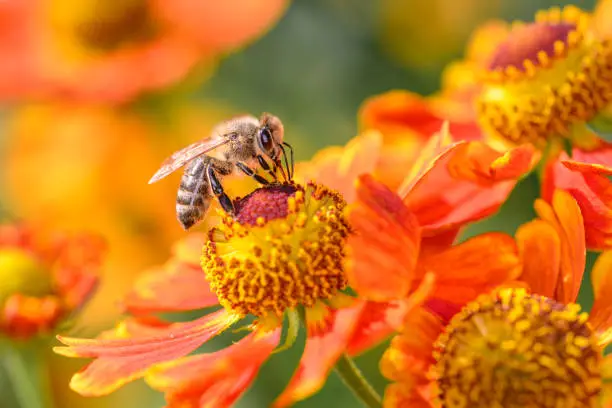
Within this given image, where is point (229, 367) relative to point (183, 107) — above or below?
below

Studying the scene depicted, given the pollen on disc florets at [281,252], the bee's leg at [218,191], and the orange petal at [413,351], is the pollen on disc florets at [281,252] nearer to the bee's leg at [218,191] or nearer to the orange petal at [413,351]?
the bee's leg at [218,191]

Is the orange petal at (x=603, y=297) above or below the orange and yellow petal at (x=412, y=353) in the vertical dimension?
below

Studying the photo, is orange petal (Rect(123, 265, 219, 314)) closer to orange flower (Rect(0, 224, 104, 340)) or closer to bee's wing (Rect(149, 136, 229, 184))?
bee's wing (Rect(149, 136, 229, 184))

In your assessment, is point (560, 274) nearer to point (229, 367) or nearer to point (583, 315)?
point (583, 315)

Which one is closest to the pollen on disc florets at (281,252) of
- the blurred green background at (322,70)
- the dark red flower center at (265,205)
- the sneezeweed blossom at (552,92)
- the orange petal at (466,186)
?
the dark red flower center at (265,205)

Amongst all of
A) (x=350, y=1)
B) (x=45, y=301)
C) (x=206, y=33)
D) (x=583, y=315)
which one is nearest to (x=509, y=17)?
(x=350, y=1)

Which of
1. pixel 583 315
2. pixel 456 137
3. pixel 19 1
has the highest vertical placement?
pixel 19 1
